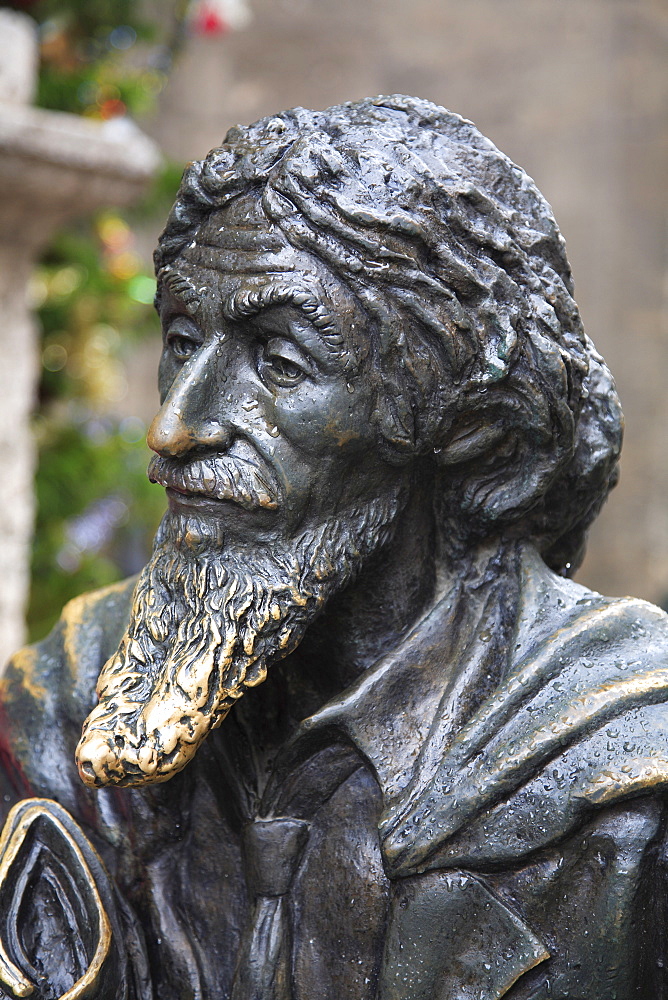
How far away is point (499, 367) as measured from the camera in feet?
3.73

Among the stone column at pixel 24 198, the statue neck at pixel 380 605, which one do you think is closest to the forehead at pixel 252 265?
the statue neck at pixel 380 605

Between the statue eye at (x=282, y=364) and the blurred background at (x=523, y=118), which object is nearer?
the statue eye at (x=282, y=364)

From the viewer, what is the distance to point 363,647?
4.16 feet

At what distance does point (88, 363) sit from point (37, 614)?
821mm

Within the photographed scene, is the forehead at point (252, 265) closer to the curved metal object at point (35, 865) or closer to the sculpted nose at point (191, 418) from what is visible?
the sculpted nose at point (191, 418)

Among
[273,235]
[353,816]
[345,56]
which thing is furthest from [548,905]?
[345,56]

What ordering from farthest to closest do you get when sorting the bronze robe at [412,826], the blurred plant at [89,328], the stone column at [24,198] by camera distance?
1. the blurred plant at [89,328]
2. the stone column at [24,198]
3. the bronze robe at [412,826]

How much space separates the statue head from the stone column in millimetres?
1475

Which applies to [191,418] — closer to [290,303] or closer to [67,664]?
[290,303]

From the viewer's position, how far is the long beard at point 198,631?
1073 mm

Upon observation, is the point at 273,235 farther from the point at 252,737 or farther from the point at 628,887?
the point at 628,887

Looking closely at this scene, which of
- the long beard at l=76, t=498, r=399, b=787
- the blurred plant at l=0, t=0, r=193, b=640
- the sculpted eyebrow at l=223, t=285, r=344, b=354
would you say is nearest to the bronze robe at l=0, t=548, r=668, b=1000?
the long beard at l=76, t=498, r=399, b=787

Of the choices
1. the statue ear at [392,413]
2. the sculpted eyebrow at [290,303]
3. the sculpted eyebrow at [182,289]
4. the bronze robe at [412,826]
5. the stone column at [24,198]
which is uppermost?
the stone column at [24,198]

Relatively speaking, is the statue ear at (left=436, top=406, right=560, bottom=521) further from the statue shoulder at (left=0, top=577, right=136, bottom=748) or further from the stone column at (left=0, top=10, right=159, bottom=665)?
the stone column at (left=0, top=10, right=159, bottom=665)
